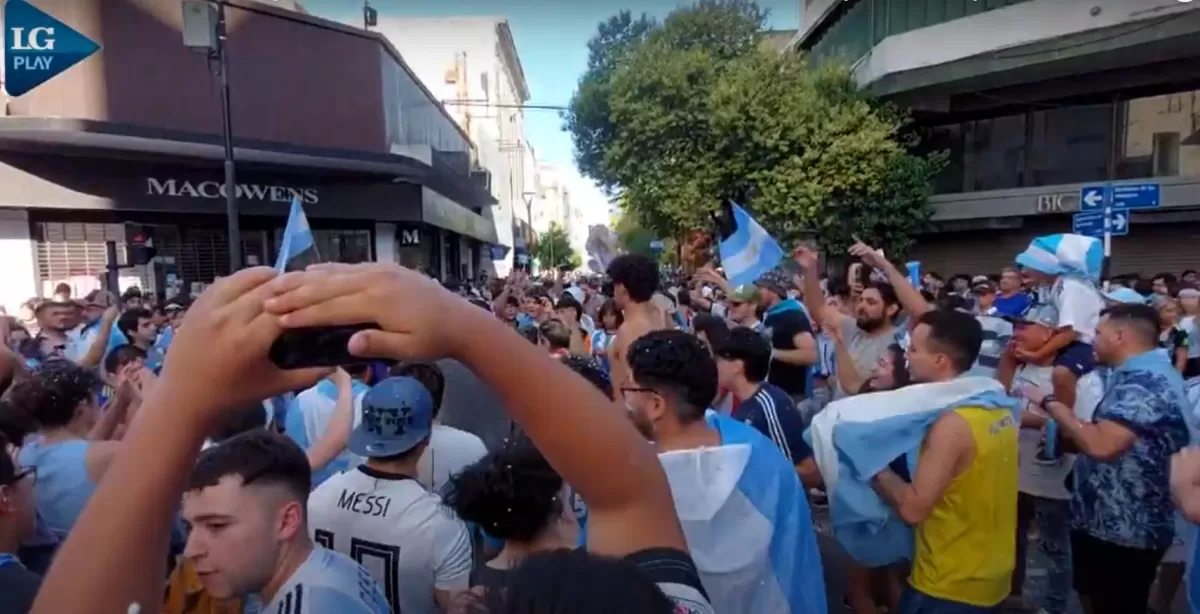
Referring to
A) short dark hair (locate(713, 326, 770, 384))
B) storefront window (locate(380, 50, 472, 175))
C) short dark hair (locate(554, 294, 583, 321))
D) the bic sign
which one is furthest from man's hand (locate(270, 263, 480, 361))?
storefront window (locate(380, 50, 472, 175))

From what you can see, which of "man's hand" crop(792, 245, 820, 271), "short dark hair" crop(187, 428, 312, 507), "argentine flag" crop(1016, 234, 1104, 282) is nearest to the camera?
"short dark hair" crop(187, 428, 312, 507)

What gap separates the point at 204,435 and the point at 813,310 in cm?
570

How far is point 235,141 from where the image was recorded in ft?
54.3

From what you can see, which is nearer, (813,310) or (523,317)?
(813,310)

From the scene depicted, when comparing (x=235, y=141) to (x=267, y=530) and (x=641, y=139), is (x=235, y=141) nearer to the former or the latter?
(x=641, y=139)

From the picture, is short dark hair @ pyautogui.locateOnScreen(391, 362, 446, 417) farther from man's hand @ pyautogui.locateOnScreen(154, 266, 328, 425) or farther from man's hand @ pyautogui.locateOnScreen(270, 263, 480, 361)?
man's hand @ pyautogui.locateOnScreen(270, 263, 480, 361)

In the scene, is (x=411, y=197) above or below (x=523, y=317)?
above

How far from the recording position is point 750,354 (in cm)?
386

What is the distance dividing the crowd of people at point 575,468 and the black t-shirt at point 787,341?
2.86ft

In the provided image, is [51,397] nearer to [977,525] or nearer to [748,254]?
[977,525]

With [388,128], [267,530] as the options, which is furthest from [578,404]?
[388,128]

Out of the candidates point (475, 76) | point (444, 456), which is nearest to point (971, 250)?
point (444, 456)

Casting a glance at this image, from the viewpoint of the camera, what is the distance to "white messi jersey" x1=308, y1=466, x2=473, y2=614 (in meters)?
2.52

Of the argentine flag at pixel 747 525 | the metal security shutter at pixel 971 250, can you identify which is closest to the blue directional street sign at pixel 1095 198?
the argentine flag at pixel 747 525
